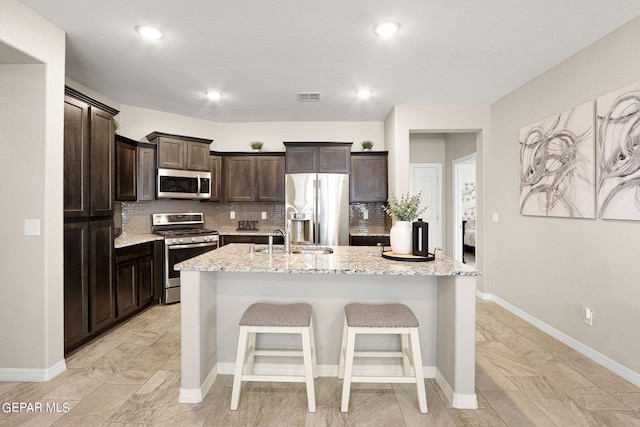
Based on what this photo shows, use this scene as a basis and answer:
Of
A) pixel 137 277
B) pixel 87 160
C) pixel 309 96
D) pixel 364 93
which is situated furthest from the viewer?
pixel 309 96

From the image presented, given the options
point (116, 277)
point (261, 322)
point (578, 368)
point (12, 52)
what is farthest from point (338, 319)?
point (12, 52)

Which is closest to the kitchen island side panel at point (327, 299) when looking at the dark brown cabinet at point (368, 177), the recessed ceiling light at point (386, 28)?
the recessed ceiling light at point (386, 28)

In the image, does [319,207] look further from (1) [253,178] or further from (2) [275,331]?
(2) [275,331]

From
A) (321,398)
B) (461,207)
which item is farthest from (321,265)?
(461,207)

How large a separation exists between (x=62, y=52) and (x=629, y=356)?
493 centimetres

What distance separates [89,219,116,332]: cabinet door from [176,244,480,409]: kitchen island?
52.7 inches

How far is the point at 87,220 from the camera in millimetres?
2887

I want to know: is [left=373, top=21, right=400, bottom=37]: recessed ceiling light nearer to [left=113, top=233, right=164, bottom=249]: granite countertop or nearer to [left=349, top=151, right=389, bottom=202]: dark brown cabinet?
[left=349, top=151, right=389, bottom=202]: dark brown cabinet

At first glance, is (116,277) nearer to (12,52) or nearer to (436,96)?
(12,52)

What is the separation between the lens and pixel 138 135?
4625 mm

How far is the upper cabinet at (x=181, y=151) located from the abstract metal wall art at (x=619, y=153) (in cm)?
453

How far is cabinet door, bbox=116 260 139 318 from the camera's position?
3439 millimetres

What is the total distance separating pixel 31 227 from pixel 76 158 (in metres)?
0.69

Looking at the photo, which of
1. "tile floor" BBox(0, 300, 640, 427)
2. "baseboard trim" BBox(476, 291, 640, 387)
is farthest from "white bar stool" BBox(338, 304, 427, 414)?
"baseboard trim" BBox(476, 291, 640, 387)
